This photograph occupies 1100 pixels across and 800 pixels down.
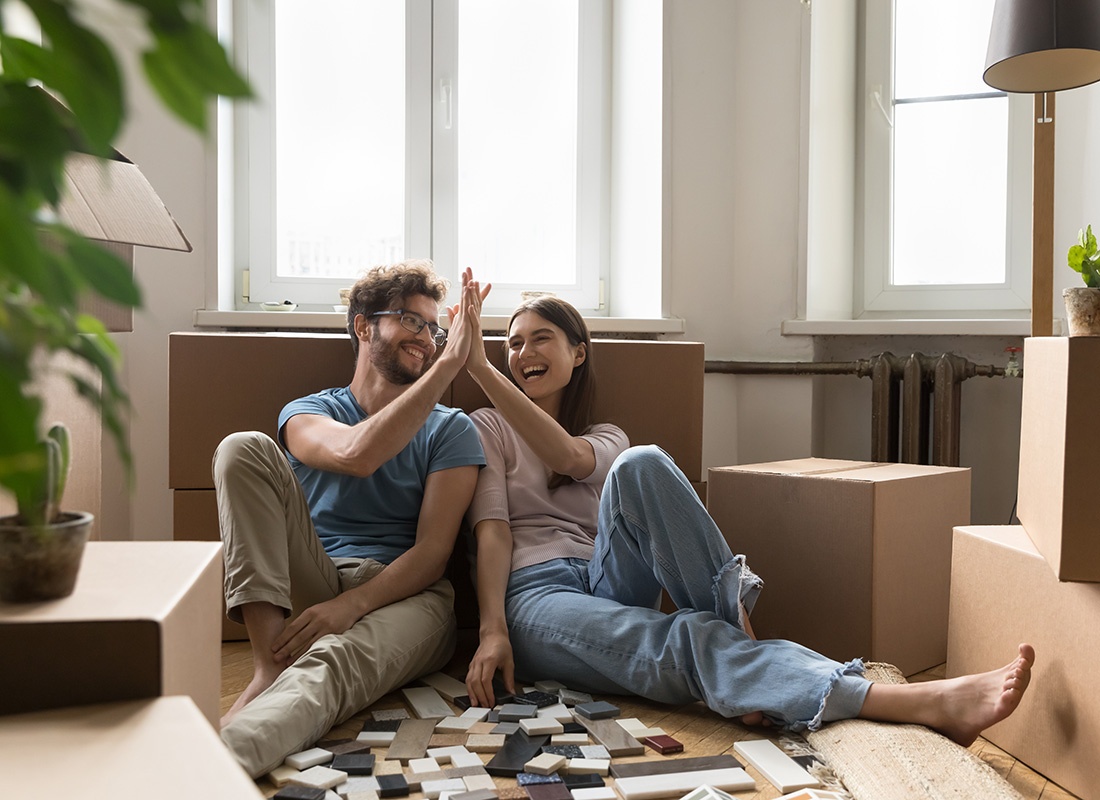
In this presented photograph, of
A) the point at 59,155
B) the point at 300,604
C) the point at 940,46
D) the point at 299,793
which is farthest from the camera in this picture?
the point at 940,46

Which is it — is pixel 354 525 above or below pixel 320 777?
above

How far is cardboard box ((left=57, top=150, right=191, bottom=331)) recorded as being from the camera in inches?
56.8

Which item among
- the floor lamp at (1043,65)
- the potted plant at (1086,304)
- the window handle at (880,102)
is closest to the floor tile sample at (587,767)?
the potted plant at (1086,304)

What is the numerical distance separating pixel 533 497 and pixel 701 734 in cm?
64

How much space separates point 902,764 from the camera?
1383mm

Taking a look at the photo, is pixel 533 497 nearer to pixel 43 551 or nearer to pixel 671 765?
pixel 671 765

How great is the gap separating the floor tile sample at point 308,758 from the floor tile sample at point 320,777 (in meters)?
0.02

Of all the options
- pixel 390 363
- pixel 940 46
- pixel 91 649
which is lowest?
pixel 91 649

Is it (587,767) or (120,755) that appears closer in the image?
(120,755)

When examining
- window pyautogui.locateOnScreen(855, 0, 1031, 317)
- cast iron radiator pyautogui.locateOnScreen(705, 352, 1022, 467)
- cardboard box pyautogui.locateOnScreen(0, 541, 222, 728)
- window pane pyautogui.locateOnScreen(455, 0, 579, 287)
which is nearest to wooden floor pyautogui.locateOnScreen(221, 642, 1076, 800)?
cardboard box pyautogui.locateOnScreen(0, 541, 222, 728)

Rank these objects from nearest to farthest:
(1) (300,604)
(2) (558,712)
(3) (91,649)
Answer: (3) (91,649), (2) (558,712), (1) (300,604)

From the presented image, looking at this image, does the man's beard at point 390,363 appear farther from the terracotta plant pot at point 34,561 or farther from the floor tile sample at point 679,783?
the terracotta plant pot at point 34,561

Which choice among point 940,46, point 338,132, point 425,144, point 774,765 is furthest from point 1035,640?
point 338,132

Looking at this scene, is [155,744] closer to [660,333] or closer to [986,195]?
[660,333]
